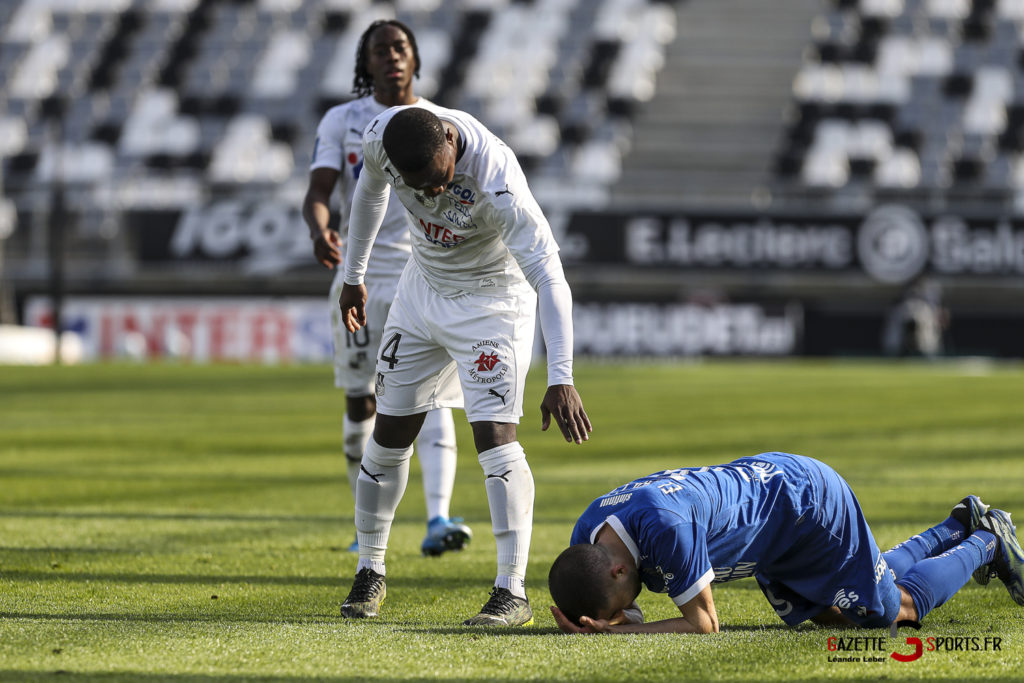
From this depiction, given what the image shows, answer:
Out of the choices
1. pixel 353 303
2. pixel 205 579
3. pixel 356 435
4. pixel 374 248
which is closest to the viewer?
pixel 353 303

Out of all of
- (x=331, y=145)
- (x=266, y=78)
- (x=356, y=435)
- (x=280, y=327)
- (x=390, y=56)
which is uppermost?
(x=266, y=78)

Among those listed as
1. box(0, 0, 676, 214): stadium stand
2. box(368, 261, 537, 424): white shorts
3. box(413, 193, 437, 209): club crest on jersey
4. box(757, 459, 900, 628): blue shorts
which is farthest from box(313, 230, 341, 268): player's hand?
box(0, 0, 676, 214): stadium stand

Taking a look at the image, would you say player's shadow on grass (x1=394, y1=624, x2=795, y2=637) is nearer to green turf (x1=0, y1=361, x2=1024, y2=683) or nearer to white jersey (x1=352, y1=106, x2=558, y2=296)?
green turf (x1=0, y1=361, x2=1024, y2=683)

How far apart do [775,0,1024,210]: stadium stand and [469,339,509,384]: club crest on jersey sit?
26051 mm

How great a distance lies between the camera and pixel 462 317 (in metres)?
4.80

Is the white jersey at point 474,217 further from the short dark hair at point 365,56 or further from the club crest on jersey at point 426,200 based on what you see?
A: the short dark hair at point 365,56

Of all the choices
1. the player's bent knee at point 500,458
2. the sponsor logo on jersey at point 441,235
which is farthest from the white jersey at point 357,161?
the player's bent knee at point 500,458

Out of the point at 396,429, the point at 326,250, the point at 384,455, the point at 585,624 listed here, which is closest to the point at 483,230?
the point at 396,429

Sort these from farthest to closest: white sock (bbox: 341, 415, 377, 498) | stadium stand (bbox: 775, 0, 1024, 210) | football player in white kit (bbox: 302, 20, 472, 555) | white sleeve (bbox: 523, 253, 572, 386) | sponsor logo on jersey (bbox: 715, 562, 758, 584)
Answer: stadium stand (bbox: 775, 0, 1024, 210), white sock (bbox: 341, 415, 377, 498), football player in white kit (bbox: 302, 20, 472, 555), white sleeve (bbox: 523, 253, 572, 386), sponsor logo on jersey (bbox: 715, 562, 758, 584)

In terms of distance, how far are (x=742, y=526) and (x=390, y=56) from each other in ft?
9.92

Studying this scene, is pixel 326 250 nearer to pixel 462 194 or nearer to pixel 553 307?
pixel 462 194

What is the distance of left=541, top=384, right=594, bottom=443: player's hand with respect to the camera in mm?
4312

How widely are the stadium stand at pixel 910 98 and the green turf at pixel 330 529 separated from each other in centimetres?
1455

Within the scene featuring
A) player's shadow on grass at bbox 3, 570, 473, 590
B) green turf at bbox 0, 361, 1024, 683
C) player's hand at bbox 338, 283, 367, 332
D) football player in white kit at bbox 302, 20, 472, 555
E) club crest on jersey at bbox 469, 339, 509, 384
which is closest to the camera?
green turf at bbox 0, 361, 1024, 683
